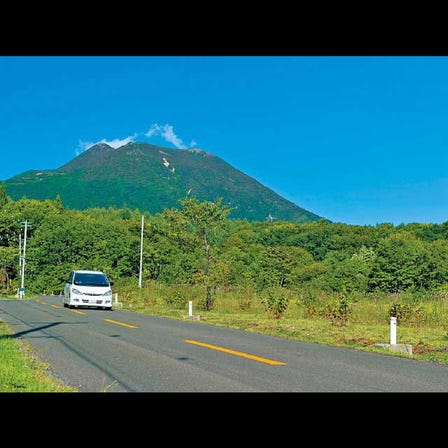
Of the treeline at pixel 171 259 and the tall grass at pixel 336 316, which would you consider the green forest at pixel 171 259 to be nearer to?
the treeline at pixel 171 259

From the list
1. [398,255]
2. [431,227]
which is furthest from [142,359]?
[431,227]

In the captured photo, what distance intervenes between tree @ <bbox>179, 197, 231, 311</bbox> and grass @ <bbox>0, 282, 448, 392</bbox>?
2479 mm

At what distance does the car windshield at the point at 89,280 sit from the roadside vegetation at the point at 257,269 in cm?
266

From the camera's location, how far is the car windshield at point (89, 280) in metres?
26.8

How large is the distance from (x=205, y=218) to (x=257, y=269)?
49.6 meters

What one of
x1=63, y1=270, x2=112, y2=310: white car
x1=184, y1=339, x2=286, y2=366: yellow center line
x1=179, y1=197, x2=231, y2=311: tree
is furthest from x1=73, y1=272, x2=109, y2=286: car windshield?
x1=184, y1=339, x2=286, y2=366: yellow center line

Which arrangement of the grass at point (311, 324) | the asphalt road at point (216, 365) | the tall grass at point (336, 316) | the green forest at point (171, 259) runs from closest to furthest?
the asphalt road at point (216, 365) → the grass at point (311, 324) → the tall grass at point (336, 316) → the green forest at point (171, 259)

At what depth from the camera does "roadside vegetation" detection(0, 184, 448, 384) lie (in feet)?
60.5

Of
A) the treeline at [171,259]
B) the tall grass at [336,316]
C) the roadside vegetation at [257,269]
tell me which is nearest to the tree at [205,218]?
the roadside vegetation at [257,269]

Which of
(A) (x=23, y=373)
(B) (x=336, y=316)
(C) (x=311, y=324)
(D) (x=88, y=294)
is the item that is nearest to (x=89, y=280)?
(D) (x=88, y=294)
